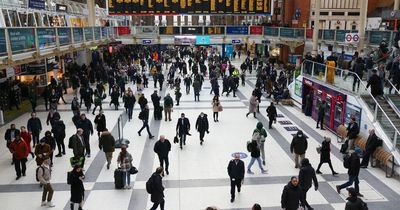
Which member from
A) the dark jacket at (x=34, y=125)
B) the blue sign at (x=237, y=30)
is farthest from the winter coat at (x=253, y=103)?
the blue sign at (x=237, y=30)

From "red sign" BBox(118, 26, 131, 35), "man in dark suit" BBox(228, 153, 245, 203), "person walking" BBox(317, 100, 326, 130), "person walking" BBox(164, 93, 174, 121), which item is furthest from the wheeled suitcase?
"red sign" BBox(118, 26, 131, 35)

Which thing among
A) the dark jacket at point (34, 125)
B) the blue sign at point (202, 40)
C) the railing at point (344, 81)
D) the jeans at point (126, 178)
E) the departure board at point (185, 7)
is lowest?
the jeans at point (126, 178)

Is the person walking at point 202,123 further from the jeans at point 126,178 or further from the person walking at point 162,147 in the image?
the jeans at point 126,178

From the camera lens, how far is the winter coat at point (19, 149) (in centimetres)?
1078

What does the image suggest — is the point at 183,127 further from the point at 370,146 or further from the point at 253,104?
the point at 370,146

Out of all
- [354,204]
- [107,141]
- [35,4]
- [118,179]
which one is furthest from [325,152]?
[35,4]

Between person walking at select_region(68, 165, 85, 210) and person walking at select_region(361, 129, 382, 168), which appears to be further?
person walking at select_region(361, 129, 382, 168)

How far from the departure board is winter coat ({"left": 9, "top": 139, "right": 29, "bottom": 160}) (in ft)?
64.2

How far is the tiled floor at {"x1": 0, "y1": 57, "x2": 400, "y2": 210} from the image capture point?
9.91 m

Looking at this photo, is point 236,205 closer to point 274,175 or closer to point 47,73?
point 274,175

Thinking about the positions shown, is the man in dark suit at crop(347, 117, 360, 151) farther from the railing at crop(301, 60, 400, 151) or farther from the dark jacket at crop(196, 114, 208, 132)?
the dark jacket at crop(196, 114, 208, 132)

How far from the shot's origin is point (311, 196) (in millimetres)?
10250

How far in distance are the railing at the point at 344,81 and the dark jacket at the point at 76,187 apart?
9448mm

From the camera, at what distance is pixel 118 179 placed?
414 inches
